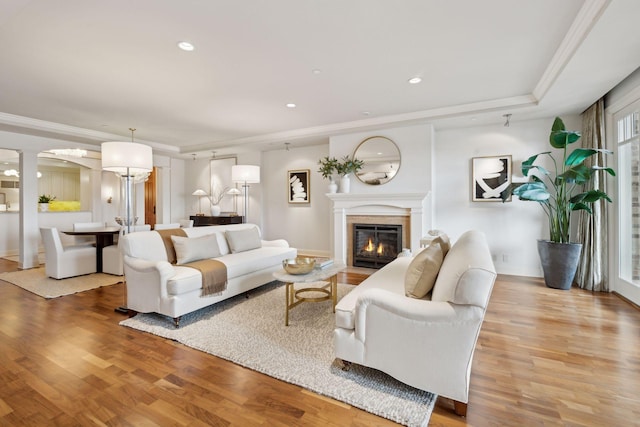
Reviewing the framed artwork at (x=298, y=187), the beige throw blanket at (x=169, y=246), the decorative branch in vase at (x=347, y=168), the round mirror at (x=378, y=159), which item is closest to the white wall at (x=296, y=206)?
the framed artwork at (x=298, y=187)

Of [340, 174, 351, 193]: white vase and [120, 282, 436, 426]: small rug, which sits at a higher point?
[340, 174, 351, 193]: white vase

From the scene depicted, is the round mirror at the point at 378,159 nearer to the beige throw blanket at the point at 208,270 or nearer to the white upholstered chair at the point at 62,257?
the beige throw blanket at the point at 208,270

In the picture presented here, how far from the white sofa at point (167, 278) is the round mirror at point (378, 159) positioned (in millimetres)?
2458

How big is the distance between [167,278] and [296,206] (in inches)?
160

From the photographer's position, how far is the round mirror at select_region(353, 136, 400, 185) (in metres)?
5.05

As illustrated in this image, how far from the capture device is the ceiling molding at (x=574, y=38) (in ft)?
6.82

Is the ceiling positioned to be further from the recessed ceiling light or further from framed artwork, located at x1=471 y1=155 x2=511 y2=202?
framed artwork, located at x1=471 y1=155 x2=511 y2=202

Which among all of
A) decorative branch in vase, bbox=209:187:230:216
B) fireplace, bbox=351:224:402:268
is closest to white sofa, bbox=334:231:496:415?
fireplace, bbox=351:224:402:268

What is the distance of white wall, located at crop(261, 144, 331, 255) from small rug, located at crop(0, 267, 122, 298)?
10.7 ft

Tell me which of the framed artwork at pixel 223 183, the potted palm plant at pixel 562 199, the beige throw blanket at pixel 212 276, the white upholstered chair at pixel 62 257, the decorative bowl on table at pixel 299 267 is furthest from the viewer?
the framed artwork at pixel 223 183

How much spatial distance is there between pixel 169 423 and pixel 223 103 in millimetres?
3790

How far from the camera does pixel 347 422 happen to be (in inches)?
61.4

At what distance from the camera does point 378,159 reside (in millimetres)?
5145

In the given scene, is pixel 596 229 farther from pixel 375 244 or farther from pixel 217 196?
pixel 217 196
